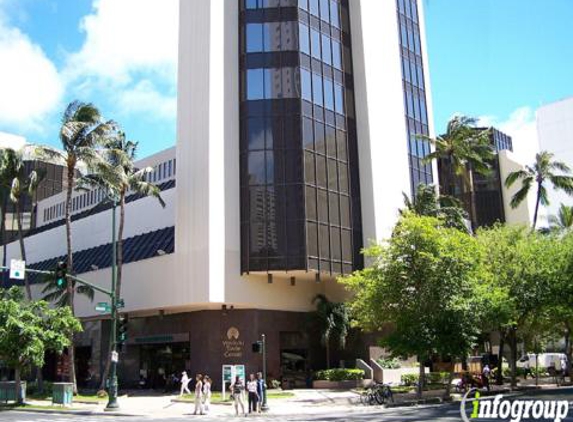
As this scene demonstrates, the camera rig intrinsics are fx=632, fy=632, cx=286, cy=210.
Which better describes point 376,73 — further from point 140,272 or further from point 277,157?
point 140,272

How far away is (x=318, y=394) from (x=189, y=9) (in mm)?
28607

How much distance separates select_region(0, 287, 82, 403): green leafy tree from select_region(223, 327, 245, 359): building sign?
10050mm

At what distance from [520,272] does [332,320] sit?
12.8m

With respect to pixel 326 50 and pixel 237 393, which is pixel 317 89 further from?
pixel 237 393

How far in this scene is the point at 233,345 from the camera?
42.6 metres

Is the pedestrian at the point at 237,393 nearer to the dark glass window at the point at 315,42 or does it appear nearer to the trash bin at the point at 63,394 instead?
the trash bin at the point at 63,394

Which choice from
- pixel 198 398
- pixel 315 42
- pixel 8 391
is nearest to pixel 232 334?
pixel 198 398

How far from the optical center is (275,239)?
140 ft

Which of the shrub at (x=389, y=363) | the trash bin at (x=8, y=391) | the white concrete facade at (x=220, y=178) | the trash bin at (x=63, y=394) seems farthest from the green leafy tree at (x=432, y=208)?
the trash bin at (x=8, y=391)

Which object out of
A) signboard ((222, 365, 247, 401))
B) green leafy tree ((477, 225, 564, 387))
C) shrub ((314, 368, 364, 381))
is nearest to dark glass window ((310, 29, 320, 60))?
green leafy tree ((477, 225, 564, 387))

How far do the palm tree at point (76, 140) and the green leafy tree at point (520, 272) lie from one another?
25.1 metres

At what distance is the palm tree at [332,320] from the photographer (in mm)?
43281

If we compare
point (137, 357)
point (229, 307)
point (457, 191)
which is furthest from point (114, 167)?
point (457, 191)

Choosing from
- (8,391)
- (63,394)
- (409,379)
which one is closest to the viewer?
(63,394)
